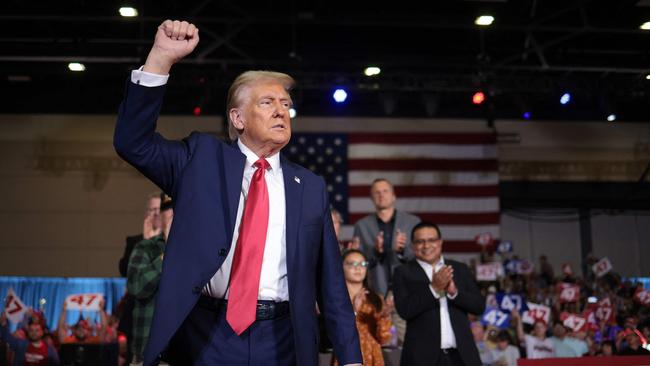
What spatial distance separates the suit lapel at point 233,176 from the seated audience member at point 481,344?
572 centimetres

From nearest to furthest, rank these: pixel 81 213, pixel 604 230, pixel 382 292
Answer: pixel 382 292 → pixel 81 213 → pixel 604 230

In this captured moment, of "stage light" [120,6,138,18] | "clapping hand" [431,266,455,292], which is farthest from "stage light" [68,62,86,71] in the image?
"clapping hand" [431,266,455,292]

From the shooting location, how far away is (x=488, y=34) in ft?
34.4

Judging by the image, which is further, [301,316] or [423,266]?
[423,266]

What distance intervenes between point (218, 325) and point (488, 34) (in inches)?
367

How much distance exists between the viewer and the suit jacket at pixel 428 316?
13.6ft

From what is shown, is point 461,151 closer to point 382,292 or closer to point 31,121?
point 382,292

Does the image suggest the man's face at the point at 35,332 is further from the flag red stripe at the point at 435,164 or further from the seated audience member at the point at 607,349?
the flag red stripe at the point at 435,164

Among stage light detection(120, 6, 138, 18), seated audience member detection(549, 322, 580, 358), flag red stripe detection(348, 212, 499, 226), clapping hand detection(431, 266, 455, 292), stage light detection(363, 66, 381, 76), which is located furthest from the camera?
flag red stripe detection(348, 212, 499, 226)

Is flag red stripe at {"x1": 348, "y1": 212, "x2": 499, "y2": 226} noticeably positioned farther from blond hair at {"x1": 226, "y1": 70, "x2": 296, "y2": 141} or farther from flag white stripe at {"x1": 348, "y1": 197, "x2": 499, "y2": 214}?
blond hair at {"x1": 226, "y1": 70, "x2": 296, "y2": 141}

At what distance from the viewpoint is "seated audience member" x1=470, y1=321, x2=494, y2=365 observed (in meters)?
7.35

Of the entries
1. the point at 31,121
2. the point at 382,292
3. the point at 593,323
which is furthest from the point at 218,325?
the point at 31,121

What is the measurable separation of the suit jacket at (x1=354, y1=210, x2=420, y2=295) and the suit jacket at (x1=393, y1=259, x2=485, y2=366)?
1.11 meters

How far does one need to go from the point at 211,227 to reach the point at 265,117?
→ 43 cm
